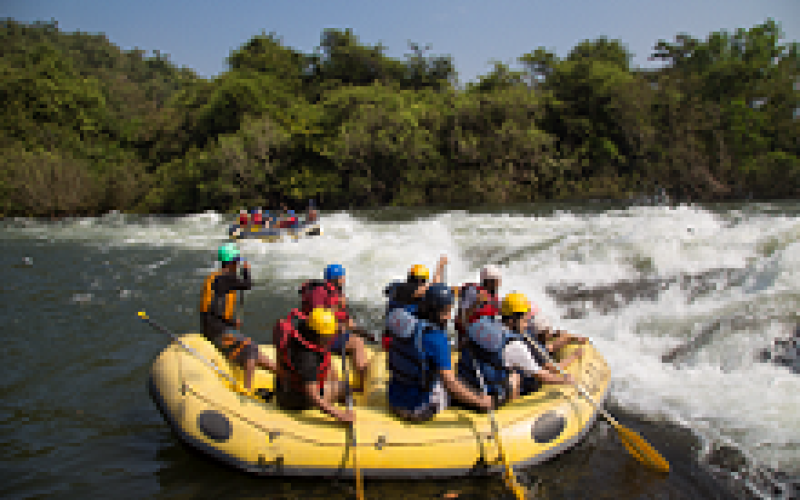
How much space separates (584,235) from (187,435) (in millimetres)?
10073

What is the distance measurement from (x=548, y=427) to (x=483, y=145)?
2557 centimetres

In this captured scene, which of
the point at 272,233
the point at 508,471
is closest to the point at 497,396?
the point at 508,471

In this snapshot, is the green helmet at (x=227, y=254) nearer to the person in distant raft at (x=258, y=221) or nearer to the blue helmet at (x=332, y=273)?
the blue helmet at (x=332, y=273)

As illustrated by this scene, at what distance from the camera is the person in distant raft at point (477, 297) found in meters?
4.67

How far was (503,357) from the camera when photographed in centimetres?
400

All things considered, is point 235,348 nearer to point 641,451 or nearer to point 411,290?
point 411,290

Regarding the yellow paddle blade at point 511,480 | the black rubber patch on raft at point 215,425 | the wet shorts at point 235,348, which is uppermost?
the wet shorts at point 235,348

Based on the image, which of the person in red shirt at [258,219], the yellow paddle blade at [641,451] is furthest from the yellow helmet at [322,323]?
the person in red shirt at [258,219]

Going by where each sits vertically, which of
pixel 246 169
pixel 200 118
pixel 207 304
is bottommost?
pixel 207 304

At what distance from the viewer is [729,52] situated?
29469 millimetres

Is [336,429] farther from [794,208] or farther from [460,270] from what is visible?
[794,208]

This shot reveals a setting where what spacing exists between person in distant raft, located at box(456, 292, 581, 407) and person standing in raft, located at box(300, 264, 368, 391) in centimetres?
99

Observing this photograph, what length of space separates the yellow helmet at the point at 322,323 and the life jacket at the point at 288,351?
130 millimetres

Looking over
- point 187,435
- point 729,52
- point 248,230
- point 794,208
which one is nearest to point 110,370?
point 187,435
